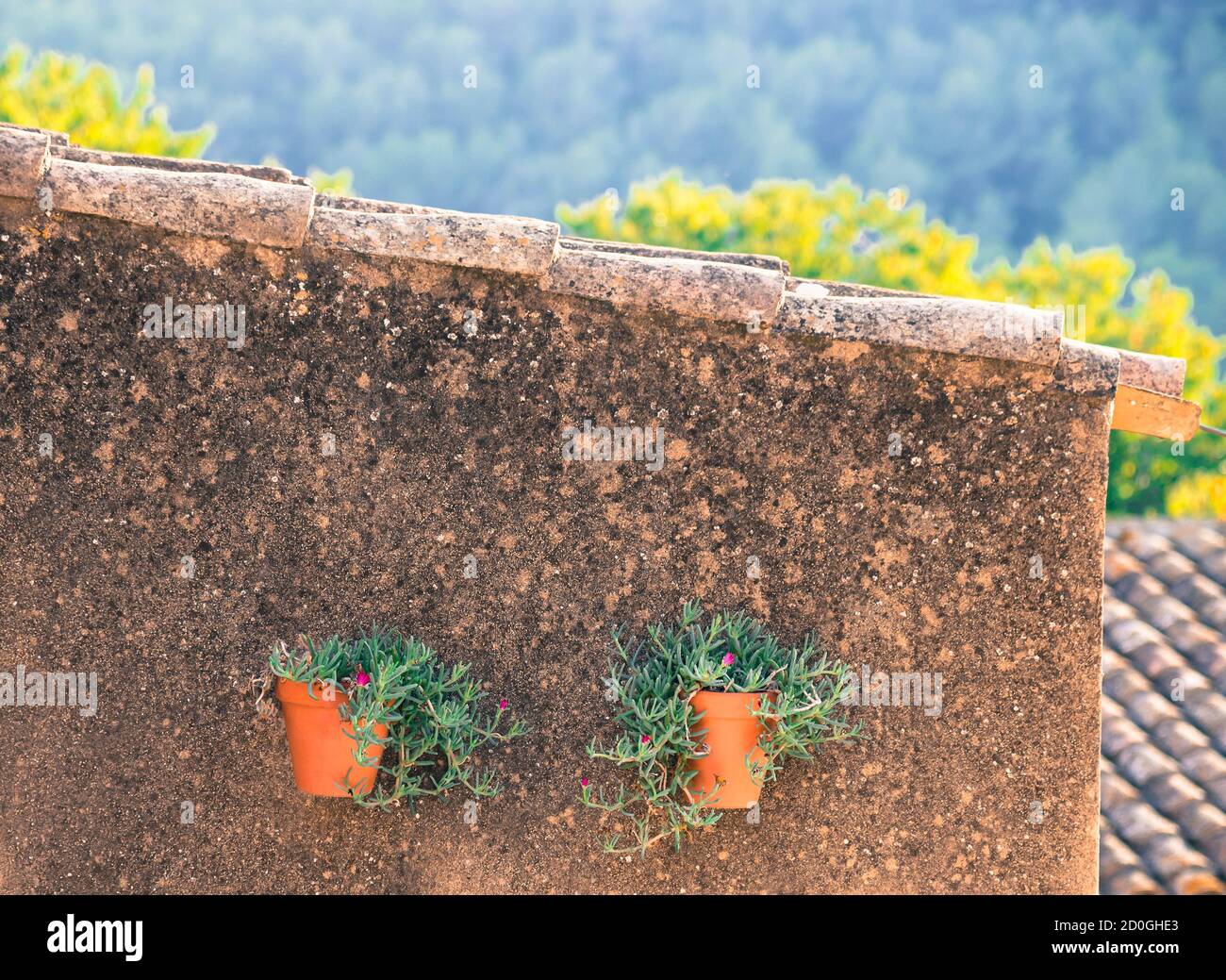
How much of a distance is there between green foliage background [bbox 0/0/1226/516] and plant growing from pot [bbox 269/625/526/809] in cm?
6002

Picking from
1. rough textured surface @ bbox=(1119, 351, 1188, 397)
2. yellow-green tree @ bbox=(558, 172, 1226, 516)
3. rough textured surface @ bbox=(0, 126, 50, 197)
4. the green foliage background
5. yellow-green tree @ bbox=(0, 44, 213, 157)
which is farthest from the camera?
the green foliage background

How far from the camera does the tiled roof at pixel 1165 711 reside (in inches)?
276

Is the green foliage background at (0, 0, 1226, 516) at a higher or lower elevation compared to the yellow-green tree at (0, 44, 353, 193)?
higher

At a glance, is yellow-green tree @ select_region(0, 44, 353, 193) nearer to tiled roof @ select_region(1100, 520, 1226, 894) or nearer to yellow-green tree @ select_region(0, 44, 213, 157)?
yellow-green tree @ select_region(0, 44, 213, 157)

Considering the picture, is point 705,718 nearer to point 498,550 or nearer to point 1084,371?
point 498,550

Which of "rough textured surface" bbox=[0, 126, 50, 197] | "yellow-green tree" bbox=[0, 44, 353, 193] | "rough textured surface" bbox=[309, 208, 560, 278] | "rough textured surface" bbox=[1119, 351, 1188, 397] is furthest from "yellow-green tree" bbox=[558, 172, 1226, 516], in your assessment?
"rough textured surface" bbox=[0, 126, 50, 197]

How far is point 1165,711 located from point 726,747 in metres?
6.40

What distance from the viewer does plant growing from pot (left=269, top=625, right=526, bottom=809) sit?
261 centimetres

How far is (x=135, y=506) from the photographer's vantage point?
273 centimetres

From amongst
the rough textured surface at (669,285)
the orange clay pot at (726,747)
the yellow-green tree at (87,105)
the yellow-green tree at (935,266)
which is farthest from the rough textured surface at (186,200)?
the yellow-green tree at (935,266)

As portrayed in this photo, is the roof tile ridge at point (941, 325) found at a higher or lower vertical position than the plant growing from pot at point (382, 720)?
higher

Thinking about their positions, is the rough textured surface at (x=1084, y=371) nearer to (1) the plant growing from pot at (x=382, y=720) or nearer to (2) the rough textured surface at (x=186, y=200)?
(1) the plant growing from pot at (x=382, y=720)

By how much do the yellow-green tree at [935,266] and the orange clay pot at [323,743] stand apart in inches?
959
